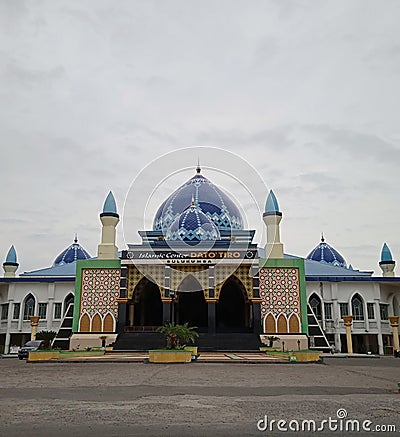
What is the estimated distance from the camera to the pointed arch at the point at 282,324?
28.2m

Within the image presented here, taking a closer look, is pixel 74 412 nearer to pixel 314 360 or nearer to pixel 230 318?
pixel 314 360

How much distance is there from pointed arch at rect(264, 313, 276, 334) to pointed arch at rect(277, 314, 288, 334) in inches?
10.6

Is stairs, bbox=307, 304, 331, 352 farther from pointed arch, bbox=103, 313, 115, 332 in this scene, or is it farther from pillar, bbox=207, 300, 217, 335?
pointed arch, bbox=103, 313, 115, 332

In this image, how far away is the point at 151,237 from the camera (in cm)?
3291

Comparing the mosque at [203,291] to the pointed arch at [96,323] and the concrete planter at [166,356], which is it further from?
the concrete planter at [166,356]

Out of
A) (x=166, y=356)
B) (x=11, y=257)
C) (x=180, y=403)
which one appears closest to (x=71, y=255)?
(x=11, y=257)

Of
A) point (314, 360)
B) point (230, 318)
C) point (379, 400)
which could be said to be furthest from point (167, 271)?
point (379, 400)

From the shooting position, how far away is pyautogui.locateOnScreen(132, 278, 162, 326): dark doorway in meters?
31.5

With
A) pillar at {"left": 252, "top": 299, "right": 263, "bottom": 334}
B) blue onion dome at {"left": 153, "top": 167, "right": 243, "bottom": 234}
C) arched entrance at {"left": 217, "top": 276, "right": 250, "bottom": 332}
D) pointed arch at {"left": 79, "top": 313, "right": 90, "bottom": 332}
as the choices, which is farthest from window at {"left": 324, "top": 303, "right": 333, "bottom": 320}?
pointed arch at {"left": 79, "top": 313, "right": 90, "bottom": 332}

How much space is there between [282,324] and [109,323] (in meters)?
9.47

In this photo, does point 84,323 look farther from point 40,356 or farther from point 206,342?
point 40,356

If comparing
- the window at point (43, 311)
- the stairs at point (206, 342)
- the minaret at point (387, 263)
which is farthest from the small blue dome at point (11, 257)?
the minaret at point (387, 263)

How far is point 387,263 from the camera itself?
1347 inches

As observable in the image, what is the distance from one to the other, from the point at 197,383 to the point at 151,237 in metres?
22.7
